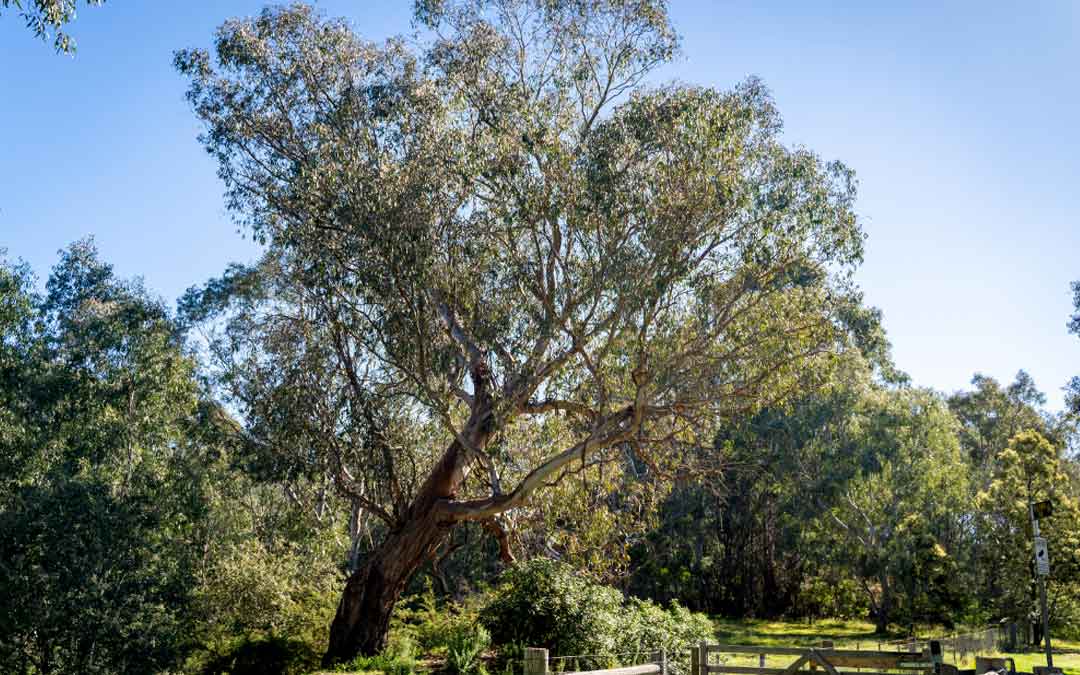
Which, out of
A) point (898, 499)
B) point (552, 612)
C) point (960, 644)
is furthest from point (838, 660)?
point (898, 499)

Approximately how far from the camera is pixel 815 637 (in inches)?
Result: 1391

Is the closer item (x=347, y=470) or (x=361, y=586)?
(x=361, y=586)

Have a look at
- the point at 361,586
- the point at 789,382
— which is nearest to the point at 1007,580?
the point at 789,382

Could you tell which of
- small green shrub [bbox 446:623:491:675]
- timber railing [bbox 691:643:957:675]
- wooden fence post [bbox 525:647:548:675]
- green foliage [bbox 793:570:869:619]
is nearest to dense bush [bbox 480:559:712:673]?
small green shrub [bbox 446:623:491:675]

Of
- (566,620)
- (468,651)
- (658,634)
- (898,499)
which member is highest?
(898,499)

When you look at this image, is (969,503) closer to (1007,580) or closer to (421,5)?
(1007,580)

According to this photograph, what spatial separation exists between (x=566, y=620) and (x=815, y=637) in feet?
75.0

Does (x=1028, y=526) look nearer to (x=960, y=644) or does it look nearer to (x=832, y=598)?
(x=960, y=644)

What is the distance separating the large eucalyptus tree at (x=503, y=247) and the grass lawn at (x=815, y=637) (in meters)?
8.92

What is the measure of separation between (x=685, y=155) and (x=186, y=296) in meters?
16.5

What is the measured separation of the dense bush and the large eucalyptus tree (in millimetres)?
1734

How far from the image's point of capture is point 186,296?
26719 mm

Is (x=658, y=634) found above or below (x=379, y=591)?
below

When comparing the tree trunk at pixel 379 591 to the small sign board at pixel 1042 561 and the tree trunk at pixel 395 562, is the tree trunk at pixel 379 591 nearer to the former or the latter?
the tree trunk at pixel 395 562
